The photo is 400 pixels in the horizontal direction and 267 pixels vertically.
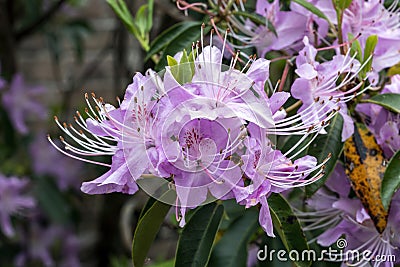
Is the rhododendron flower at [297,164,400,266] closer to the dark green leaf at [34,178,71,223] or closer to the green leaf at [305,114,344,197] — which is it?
the green leaf at [305,114,344,197]

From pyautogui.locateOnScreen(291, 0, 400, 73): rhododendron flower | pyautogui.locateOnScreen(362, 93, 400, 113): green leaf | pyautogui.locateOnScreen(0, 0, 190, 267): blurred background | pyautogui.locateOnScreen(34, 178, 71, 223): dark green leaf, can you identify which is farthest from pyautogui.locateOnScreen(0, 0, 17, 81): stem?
pyautogui.locateOnScreen(362, 93, 400, 113): green leaf

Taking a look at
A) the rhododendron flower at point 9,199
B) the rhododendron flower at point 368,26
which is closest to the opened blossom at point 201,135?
the rhododendron flower at point 368,26

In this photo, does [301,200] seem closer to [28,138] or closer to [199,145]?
[199,145]

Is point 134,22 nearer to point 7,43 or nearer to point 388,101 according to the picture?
point 388,101

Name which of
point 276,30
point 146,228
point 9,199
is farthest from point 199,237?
point 9,199

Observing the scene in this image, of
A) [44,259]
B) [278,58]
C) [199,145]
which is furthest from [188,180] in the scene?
[44,259]

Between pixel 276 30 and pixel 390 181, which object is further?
pixel 276 30
